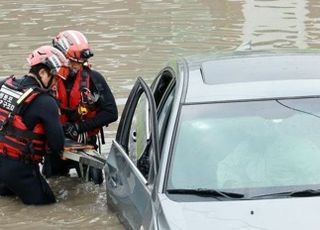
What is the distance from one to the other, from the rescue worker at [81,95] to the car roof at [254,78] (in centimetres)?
221

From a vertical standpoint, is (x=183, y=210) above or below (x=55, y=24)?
above

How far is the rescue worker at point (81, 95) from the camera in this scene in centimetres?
762

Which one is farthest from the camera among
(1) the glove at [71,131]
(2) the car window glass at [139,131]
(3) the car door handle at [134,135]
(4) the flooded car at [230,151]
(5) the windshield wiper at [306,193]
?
(1) the glove at [71,131]

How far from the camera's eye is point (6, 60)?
48.2ft

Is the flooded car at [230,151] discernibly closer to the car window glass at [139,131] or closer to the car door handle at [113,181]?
the car window glass at [139,131]

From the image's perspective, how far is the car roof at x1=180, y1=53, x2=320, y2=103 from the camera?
197 inches

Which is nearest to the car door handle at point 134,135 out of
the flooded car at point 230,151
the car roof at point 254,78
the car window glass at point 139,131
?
the car window glass at point 139,131

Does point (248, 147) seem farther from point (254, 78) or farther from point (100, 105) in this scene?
point (100, 105)

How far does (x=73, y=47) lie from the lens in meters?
7.59

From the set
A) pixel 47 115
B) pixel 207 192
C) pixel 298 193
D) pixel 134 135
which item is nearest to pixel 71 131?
pixel 47 115

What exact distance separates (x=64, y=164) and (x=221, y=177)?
3984 mm

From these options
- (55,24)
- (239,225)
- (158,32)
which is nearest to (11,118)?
(239,225)

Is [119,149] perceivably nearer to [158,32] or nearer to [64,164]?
[64,164]

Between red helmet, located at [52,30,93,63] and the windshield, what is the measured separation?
9.17ft
